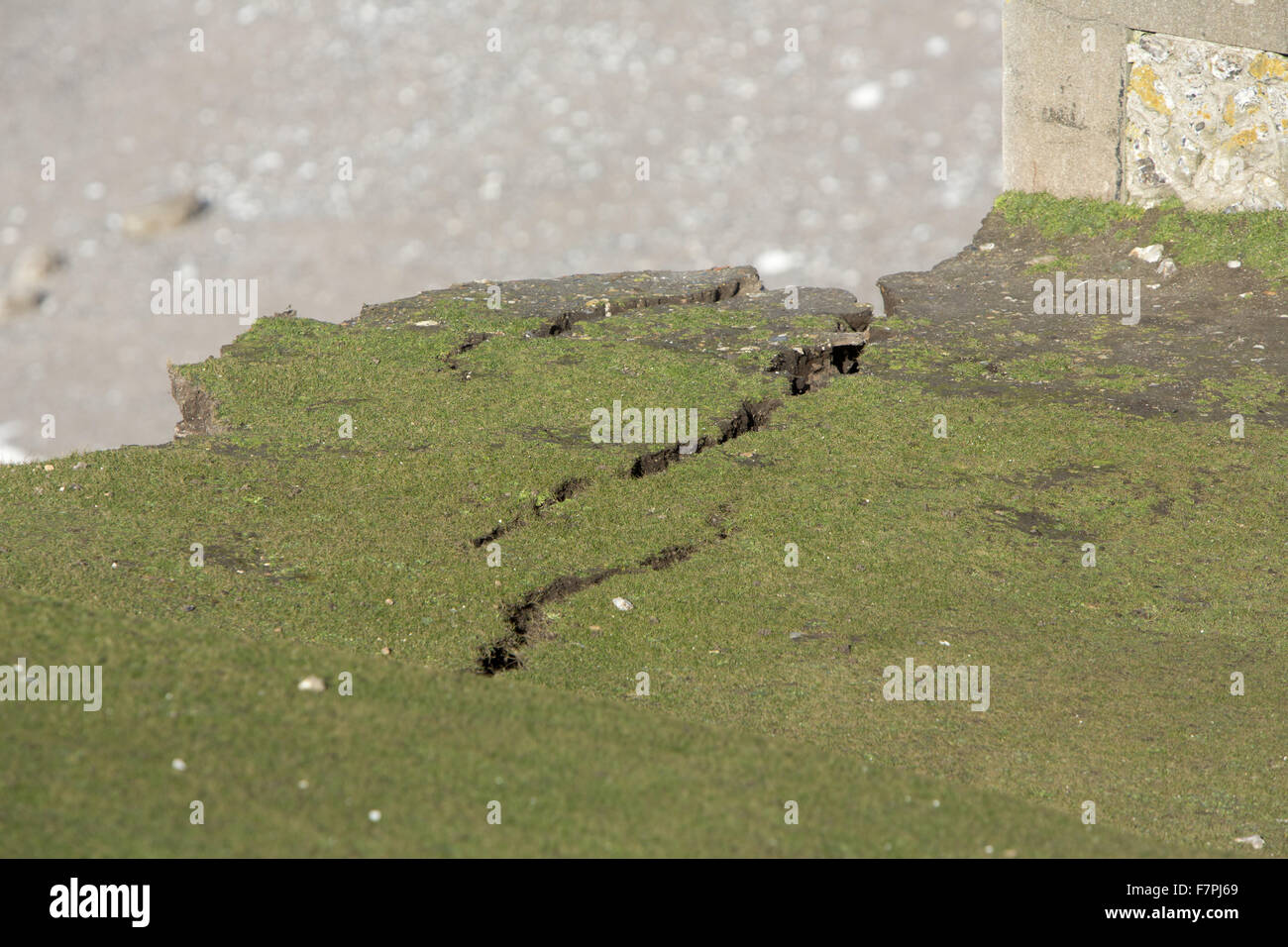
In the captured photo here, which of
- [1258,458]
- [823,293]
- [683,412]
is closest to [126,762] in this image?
[683,412]

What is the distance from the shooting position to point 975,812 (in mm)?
3639

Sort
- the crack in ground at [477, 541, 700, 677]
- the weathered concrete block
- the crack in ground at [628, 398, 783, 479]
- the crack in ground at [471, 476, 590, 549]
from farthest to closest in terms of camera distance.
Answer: the weathered concrete block, the crack in ground at [628, 398, 783, 479], the crack in ground at [471, 476, 590, 549], the crack in ground at [477, 541, 700, 677]

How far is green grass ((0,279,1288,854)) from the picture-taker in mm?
3363

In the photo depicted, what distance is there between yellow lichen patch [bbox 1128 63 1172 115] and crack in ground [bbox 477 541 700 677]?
612cm

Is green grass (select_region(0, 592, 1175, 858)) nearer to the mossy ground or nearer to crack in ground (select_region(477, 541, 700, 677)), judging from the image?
the mossy ground

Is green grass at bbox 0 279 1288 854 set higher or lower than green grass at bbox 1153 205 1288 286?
lower

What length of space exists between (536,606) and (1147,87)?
285 inches

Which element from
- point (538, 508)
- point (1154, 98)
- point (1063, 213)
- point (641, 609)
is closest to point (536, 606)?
point (641, 609)

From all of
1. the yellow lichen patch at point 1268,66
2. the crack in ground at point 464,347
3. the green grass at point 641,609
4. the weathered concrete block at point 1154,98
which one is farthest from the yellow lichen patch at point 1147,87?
the crack in ground at point 464,347

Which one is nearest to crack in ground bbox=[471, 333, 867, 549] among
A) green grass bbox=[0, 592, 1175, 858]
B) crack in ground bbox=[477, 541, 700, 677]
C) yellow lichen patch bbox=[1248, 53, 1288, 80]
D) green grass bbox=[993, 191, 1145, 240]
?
crack in ground bbox=[477, 541, 700, 677]

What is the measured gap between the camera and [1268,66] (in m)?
9.81

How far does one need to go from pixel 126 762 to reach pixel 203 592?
7.48 ft

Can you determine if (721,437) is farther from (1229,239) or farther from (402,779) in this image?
(1229,239)
